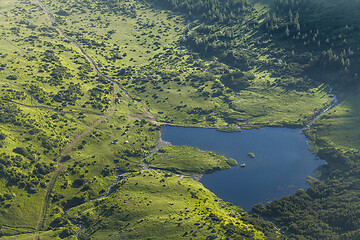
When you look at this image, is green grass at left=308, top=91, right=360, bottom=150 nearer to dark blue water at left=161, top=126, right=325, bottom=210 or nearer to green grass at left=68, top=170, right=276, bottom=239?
dark blue water at left=161, top=126, right=325, bottom=210

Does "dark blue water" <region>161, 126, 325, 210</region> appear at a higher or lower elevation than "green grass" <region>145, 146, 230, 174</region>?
higher

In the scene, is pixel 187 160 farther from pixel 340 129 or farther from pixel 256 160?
pixel 340 129

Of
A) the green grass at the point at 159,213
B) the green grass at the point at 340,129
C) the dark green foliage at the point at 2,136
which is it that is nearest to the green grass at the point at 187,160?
the green grass at the point at 159,213

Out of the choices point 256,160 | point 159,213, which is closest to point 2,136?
point 159,213

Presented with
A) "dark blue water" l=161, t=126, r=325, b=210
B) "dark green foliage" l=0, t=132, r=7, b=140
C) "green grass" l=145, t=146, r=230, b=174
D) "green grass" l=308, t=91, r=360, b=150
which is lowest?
"dark green foliage" l=0, t=132, r=7, b=140

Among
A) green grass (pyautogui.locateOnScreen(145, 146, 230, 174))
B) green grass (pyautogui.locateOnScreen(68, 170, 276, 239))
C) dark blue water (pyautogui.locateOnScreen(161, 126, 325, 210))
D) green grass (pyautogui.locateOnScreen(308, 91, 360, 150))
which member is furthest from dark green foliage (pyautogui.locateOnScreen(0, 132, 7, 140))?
green grass (pyautogui.locateOnScreen(308, 91, 360, 150))

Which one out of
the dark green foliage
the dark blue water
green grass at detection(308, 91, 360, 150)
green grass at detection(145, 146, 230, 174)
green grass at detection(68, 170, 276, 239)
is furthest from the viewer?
green grass at detection(308, 91, 360, 150)

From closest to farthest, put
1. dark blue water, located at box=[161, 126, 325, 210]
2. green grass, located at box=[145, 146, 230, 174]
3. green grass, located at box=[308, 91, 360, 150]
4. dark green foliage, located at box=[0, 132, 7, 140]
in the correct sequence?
1. dark blue water, located at box=[161, 126, 325, 210]
2. dark green foliage, located at box=[0, 132, 7, 140]
3. green grass, located at box=[145, 146, 230, 174]
4. green grass, located at box=[308, 91, 360, 150]
